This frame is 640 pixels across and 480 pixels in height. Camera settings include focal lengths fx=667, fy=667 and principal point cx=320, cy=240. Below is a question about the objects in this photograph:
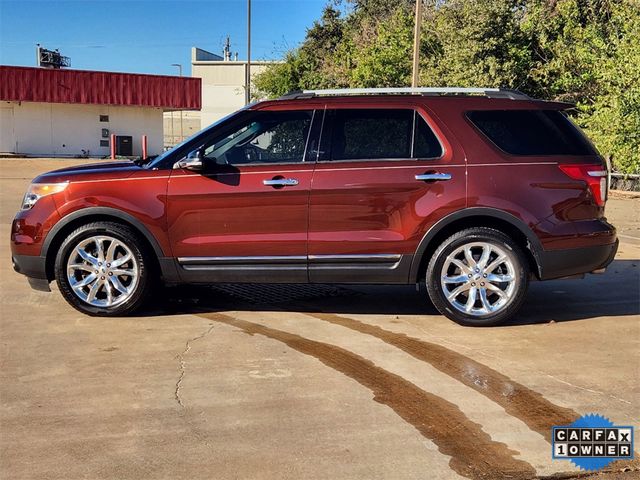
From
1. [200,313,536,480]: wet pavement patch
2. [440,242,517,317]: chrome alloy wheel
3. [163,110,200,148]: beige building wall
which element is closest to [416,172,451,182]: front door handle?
[440,242,517,317]: chrome alloy wheel

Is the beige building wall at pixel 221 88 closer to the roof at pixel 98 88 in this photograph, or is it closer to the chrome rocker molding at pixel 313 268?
the roof at pixel 98 88

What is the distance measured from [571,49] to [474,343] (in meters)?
16.3

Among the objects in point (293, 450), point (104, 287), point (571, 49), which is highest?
point (571, 49)

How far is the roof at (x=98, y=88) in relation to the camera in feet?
121

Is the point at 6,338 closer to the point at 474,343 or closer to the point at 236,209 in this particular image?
the point at 236,209

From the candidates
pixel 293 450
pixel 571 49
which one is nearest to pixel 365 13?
pixel 571 49

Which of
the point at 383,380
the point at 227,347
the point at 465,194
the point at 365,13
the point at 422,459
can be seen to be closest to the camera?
the point at 422,459

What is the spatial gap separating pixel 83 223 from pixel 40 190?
18.6 inches

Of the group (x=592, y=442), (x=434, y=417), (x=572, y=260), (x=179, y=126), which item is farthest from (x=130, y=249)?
(x=179, y=126)

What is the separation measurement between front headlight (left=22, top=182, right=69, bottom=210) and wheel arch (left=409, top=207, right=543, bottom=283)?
3071 mm

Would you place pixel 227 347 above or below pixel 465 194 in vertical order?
below

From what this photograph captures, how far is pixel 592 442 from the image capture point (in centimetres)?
354

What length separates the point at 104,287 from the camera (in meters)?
5.73

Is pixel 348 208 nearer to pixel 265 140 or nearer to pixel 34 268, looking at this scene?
pixel 265 140
